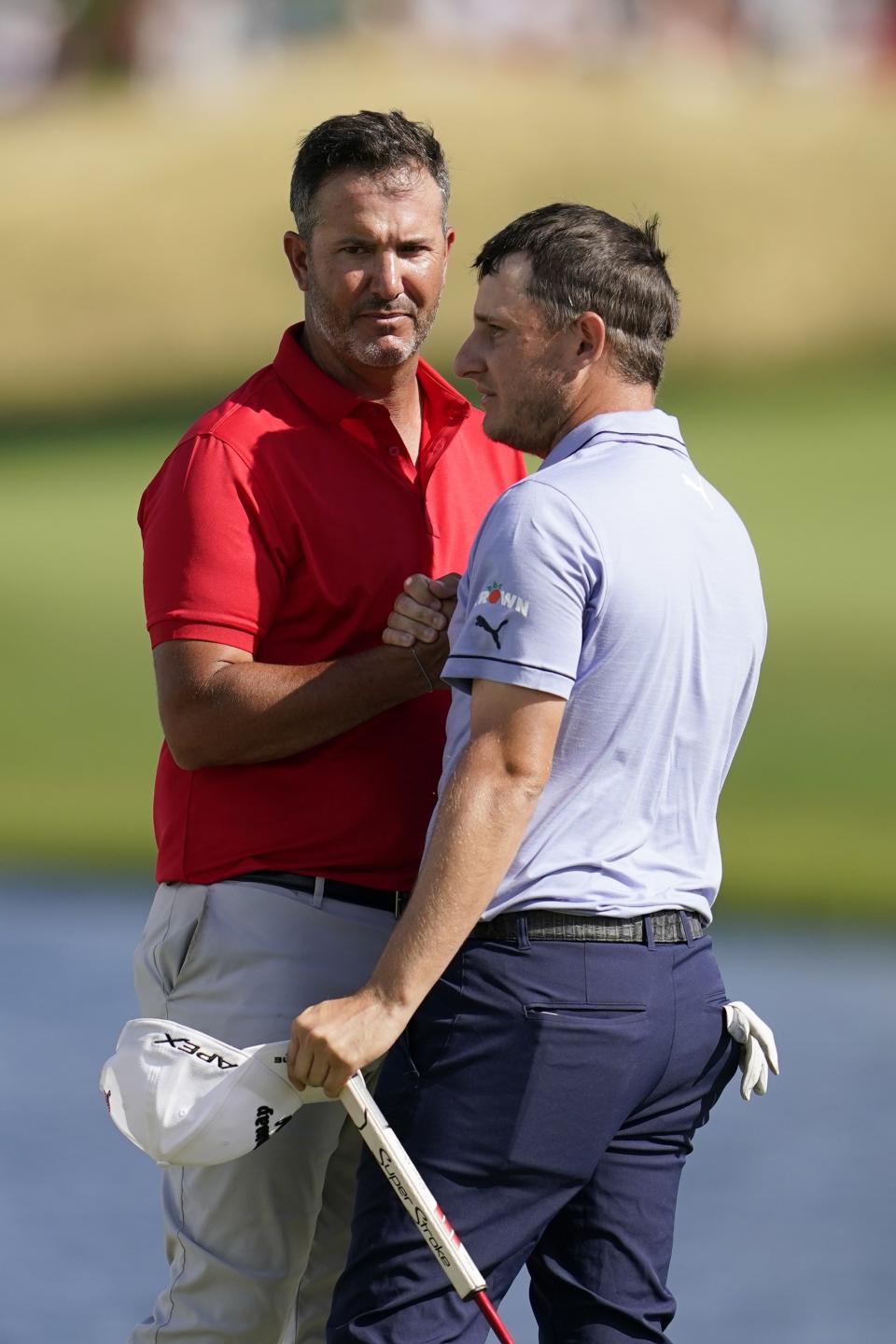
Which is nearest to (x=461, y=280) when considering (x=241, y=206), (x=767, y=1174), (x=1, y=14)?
(x=241, y=206)

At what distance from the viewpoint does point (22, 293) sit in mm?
6531

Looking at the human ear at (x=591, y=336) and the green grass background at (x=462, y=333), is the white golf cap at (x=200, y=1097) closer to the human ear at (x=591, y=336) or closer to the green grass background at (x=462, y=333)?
the human ear at (x=591, y=336)

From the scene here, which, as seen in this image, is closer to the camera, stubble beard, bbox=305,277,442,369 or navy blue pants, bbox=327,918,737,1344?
navy blue pants, bbox=327,918,737,1344

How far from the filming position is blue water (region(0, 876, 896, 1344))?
8.54ft

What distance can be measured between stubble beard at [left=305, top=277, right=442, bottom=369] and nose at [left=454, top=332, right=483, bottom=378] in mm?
254

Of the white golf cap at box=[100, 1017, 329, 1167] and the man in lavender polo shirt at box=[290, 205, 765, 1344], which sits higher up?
the man in lavender polo shirt at box=[290, 205, 765, 1344]

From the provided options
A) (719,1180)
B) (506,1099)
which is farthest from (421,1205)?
(719,1180)

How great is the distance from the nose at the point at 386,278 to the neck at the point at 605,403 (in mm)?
332

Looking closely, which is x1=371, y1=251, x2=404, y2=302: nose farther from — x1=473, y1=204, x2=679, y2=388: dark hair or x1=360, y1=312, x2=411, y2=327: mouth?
x1=473, y1=204, x2=679, y2=388: dark hair

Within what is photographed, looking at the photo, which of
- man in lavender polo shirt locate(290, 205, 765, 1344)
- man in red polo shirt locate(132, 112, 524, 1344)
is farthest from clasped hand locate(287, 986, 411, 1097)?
man in red polo shirt locate(132, 112, 524, 1344)

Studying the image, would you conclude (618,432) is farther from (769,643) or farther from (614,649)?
(769,643)

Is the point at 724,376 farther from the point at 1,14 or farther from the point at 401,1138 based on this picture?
the point at 401,1138

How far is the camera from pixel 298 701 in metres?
1.76

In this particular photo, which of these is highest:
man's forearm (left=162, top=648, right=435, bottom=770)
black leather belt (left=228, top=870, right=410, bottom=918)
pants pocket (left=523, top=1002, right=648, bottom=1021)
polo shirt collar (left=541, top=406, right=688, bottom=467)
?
polo shirt collar (left=541, top=406, right=688, bottom=467)
